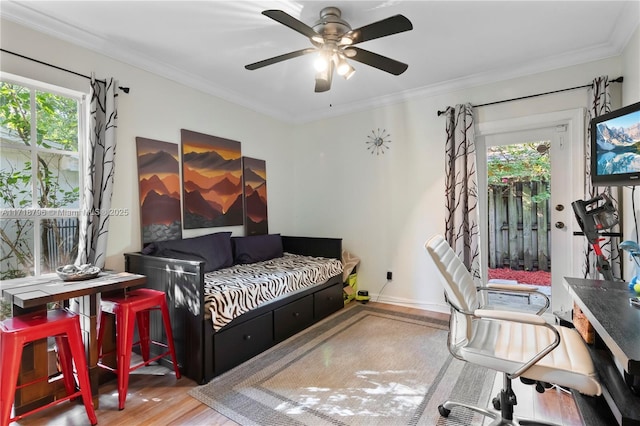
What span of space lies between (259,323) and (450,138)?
2.64 m

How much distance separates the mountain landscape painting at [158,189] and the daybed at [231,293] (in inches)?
8.0

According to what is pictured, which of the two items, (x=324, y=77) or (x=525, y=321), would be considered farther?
(x=324, y=77)

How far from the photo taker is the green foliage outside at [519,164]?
10.4 feet

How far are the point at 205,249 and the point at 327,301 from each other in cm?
139

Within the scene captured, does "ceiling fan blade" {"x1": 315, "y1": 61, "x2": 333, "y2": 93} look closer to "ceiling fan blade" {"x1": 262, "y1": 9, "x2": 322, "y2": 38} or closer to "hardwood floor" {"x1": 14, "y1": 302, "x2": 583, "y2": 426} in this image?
"ceiling fan blade" {"x1": 262, "y1": 9, "x2": 322, "y2": 38}

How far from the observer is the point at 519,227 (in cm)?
336

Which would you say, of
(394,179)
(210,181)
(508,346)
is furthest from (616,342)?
(210,181)

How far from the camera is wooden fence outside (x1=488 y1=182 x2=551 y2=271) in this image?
3.22m

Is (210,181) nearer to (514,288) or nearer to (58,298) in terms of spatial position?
(58,298)

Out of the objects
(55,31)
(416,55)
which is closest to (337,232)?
(416,55)

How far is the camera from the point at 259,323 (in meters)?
2.65

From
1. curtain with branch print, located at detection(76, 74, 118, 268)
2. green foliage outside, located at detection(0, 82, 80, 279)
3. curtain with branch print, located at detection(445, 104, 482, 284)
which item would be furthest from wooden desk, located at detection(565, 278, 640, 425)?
green foliage outside, located at detection(0, 82, 80, 279)

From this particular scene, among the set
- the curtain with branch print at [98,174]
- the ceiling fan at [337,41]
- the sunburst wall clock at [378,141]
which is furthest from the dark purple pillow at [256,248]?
the ceiling fan at [337,41]

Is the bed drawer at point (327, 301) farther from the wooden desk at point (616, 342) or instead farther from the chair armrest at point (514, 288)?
the wooden desk at point (616, 342)
